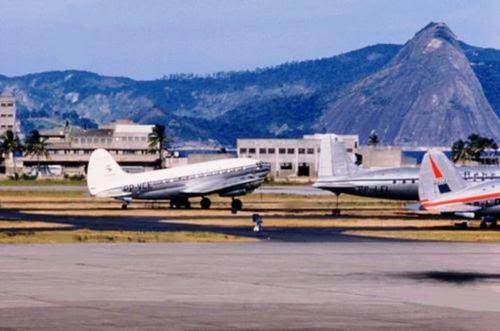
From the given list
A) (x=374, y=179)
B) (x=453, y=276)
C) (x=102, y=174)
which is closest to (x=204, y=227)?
(x=374, y=179)

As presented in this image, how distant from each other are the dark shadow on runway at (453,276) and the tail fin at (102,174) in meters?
72.3

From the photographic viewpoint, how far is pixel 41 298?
141 ft

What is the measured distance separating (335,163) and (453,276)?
7437 centimetres

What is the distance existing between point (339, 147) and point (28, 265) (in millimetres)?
75228

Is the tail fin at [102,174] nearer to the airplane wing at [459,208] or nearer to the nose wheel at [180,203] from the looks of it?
the nose wheel at [180,203]

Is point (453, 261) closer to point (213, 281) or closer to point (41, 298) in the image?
point (213, 281)

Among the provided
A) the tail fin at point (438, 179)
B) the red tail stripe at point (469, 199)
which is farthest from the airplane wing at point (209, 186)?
the red tail stripe at point (469, 199)

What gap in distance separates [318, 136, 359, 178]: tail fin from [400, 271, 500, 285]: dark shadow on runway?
231 feet

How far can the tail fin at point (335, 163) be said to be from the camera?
4963 inches

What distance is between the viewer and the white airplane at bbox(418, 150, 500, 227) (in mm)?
90688

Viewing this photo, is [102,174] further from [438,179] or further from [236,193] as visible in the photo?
[438,179]

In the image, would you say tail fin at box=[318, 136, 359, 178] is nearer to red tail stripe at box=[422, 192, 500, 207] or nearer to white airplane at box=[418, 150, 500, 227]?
white airplane at box=[418, 150, 500, 227]

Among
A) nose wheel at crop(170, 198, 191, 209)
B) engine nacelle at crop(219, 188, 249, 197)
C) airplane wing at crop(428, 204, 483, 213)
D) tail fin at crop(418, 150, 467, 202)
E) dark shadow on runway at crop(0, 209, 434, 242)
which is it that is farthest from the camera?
nose wheel at crop(170, 198, 191, 209)

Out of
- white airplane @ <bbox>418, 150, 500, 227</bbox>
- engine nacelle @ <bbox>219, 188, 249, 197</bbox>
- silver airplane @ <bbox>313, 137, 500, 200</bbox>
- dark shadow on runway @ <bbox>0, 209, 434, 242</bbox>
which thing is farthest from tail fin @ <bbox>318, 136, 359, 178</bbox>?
white airplane @ <bbox>418, 150, 500, 227</bbox>
